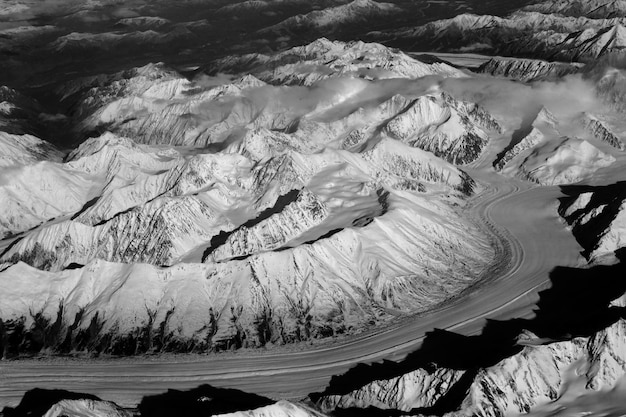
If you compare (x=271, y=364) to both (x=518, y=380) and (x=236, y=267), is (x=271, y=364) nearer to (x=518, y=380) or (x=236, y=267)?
(x=236, y=267)

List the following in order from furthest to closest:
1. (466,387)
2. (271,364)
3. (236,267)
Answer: (236,267) < (271,364) < (466,387)

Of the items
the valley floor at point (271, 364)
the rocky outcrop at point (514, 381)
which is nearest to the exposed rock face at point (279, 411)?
the rocky outcrop at point (514, 381)

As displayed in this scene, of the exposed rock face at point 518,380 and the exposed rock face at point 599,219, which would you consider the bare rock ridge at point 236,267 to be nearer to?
the exposed rock face at point 599,219

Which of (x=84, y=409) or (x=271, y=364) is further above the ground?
(x=271, y=364)

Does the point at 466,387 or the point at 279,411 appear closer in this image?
the point at 279,411

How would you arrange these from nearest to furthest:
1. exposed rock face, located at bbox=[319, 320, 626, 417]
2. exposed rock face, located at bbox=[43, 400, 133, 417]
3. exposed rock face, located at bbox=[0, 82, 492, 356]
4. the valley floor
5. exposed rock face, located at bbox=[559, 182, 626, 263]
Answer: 1. exposed rock face, located at bbox=[43, 400, 133, 417]
2. exposed rock face, located at bbox=[319, 320, 626, 417]
3. the valley floor
4. exposed rock face, located at bbox=[0, 82, 492, 356]
5. exposed rock face, located at bbox=[559, 182, 626, 263]

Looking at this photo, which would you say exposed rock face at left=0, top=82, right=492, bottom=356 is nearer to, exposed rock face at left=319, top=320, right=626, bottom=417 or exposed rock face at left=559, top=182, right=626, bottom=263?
exposed rock face at left=559, top=182, right=626, bottom=263

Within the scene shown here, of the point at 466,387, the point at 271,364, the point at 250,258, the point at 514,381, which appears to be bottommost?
the point at 466,387

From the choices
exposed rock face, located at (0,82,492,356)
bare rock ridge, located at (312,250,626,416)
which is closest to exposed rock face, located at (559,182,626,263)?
exposed rock face, located at (0,82,492,356)

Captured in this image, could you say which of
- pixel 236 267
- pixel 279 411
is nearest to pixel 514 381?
pixel 279 411
